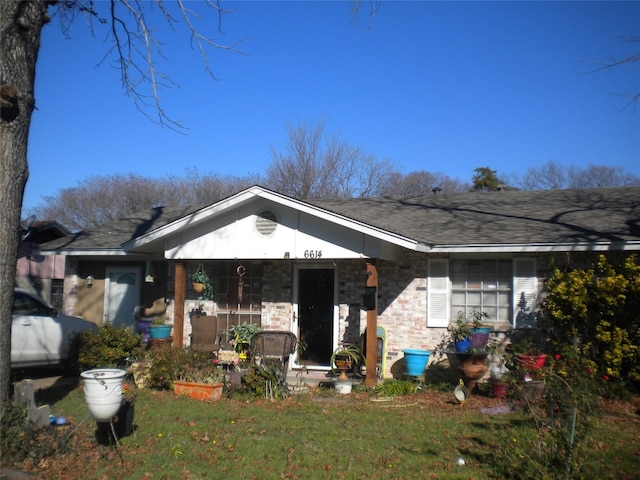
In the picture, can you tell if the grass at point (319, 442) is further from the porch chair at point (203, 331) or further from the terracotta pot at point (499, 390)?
the porch chair at point (203, 331)

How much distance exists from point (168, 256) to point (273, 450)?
20.7ft

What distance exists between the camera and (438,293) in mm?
11547

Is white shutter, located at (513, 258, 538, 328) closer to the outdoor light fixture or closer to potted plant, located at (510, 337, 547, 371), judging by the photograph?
potted plant, located at (510, 337, 547, 371)

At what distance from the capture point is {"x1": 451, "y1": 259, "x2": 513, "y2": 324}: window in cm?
1129

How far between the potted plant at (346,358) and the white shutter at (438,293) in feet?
4.87

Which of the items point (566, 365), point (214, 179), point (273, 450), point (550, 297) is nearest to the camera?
point (273, 450)

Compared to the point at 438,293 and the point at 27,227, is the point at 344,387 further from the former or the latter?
the point at 27,227

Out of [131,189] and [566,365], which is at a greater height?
[131,189]

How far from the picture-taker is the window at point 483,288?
444 inches

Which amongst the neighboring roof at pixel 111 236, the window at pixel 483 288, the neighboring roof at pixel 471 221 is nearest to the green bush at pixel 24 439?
the neighboring roof at pixel 471 221

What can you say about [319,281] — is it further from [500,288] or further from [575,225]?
[575,225]

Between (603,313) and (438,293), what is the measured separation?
2.95m

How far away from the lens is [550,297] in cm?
1035

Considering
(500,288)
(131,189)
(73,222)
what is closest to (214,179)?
(131,189)
